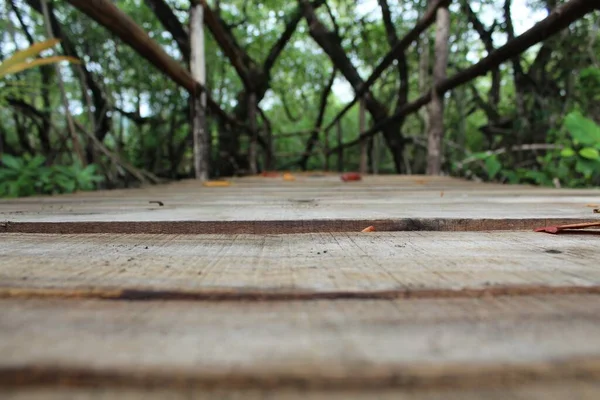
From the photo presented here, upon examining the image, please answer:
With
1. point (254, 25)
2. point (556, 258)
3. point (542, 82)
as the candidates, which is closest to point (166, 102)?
point (254, 25)

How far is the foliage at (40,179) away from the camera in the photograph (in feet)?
6.09

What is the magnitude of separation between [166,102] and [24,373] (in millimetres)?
5266

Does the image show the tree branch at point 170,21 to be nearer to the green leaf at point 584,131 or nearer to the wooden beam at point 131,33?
the wooden beam at point 131,33

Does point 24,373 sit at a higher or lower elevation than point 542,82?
lower

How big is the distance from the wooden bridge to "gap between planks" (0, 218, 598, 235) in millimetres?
104

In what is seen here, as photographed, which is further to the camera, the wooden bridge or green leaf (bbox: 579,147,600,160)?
green leaf (bbox: 579,147,600,160)

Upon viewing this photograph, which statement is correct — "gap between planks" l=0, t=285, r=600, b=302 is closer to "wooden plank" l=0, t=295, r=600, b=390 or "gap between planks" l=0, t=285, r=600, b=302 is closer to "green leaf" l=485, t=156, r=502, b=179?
"wooden plank" l=0, t=295, r=600, b=390

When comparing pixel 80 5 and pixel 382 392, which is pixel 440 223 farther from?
pixel 80 5

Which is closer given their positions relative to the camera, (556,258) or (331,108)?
(556,258)

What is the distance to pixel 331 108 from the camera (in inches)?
502

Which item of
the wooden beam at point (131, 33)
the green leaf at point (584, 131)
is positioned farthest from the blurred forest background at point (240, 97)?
the wooden beam at point (131, 33)

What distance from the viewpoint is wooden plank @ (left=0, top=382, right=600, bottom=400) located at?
0.23 metres

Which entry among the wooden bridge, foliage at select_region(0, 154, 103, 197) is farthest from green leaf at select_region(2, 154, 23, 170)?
the wooden bridge

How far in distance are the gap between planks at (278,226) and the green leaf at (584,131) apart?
1.82 meters
